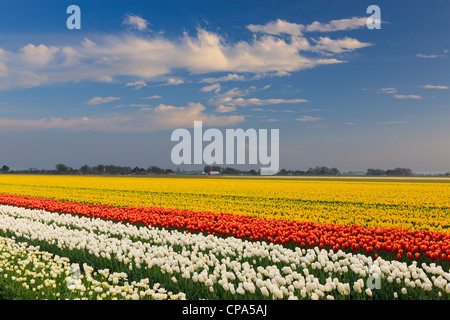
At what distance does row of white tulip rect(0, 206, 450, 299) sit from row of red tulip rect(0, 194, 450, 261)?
1.18 meters

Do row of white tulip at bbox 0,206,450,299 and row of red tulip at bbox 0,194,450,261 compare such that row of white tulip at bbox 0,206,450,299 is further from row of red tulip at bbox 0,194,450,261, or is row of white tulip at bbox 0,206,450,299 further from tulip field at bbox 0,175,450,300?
row of red tulip at bbox 0,194,450,261

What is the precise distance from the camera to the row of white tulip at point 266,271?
6043 millimetres

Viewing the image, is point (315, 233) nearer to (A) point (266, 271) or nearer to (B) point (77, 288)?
(A) point (266, 271)

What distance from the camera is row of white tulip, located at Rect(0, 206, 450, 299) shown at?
6.04 m

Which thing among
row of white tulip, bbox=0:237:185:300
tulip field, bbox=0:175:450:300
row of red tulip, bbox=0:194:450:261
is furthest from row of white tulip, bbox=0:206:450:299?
row of red tulip, bbox=0:194:450:261

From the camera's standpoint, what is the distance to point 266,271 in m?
6.76

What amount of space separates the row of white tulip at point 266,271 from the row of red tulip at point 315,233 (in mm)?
1182

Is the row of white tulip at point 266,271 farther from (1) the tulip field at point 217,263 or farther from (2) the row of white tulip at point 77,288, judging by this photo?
(2) the row of white tulip at point 77,288

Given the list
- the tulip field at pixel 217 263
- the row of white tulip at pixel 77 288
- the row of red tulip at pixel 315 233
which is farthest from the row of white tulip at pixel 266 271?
the row of red tulip at pixel 315 233

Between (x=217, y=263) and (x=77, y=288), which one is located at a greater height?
(x=217, y=263)

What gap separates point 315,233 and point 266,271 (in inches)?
222

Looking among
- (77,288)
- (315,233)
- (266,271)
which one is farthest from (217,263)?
(315,233)

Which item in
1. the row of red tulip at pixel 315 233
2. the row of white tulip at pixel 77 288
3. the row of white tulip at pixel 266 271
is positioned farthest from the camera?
the row of red tulip at pixel 315 233

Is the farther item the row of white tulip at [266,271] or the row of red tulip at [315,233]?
the row of red tulip at [315,233]
